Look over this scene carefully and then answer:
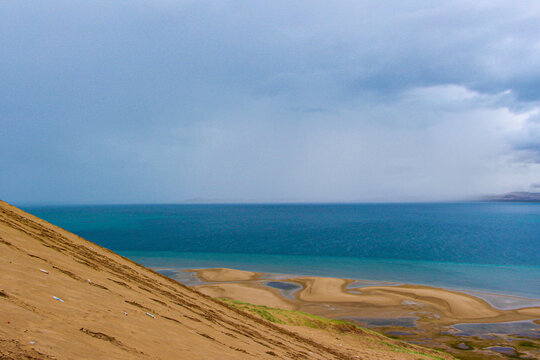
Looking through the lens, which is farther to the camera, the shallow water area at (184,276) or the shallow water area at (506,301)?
the shallow water area at (184,276)

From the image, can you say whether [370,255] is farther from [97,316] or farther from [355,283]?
[97,316]

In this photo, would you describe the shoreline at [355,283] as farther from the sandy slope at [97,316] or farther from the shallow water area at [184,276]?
the sandy slope at [97,316]

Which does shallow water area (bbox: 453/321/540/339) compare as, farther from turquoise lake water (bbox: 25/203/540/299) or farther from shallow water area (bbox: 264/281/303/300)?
shallow water area (bbox: 264/281/303/300)

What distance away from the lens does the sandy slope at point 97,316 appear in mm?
5961

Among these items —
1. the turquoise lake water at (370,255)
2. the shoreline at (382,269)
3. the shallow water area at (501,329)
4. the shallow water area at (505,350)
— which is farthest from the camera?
the turquoise lake water at (370,255)

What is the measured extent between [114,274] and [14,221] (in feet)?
18.2

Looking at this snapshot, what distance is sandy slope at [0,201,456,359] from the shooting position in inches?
235

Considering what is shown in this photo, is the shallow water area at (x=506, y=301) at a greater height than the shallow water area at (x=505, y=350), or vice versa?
the shallow water area at (x=505, y=350)

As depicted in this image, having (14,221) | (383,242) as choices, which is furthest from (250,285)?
(383,242)

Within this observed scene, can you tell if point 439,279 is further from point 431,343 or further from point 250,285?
point 250,285

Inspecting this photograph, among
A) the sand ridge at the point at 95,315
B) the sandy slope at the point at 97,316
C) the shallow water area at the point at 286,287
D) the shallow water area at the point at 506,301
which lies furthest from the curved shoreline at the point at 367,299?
the sand ridge at the point at 95,315

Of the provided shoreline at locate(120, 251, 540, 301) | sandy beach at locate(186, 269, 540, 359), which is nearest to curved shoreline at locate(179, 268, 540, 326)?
sandy beach at locate(186, 269, 540, 359)

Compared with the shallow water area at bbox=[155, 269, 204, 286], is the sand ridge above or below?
above

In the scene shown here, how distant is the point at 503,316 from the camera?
102 feet
